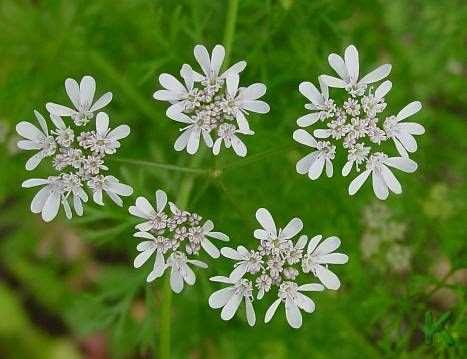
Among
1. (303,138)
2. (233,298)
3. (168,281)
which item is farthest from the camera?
(168,281)

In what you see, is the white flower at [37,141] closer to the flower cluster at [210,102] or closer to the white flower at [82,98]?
the white flower at [82,98]

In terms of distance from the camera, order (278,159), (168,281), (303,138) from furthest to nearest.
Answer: (278,159) → (168,281) → (303,138)

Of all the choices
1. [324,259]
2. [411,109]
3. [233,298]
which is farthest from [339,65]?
[233,298]

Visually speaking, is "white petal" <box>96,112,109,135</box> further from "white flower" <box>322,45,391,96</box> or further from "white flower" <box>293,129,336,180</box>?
"white flower" <box>322,45,391,96</box>

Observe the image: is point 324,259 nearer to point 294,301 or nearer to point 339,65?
point 294,301

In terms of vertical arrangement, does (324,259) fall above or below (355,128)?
below

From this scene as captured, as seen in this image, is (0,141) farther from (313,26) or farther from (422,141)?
(422,141)

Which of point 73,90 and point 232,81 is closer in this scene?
point 232,81
